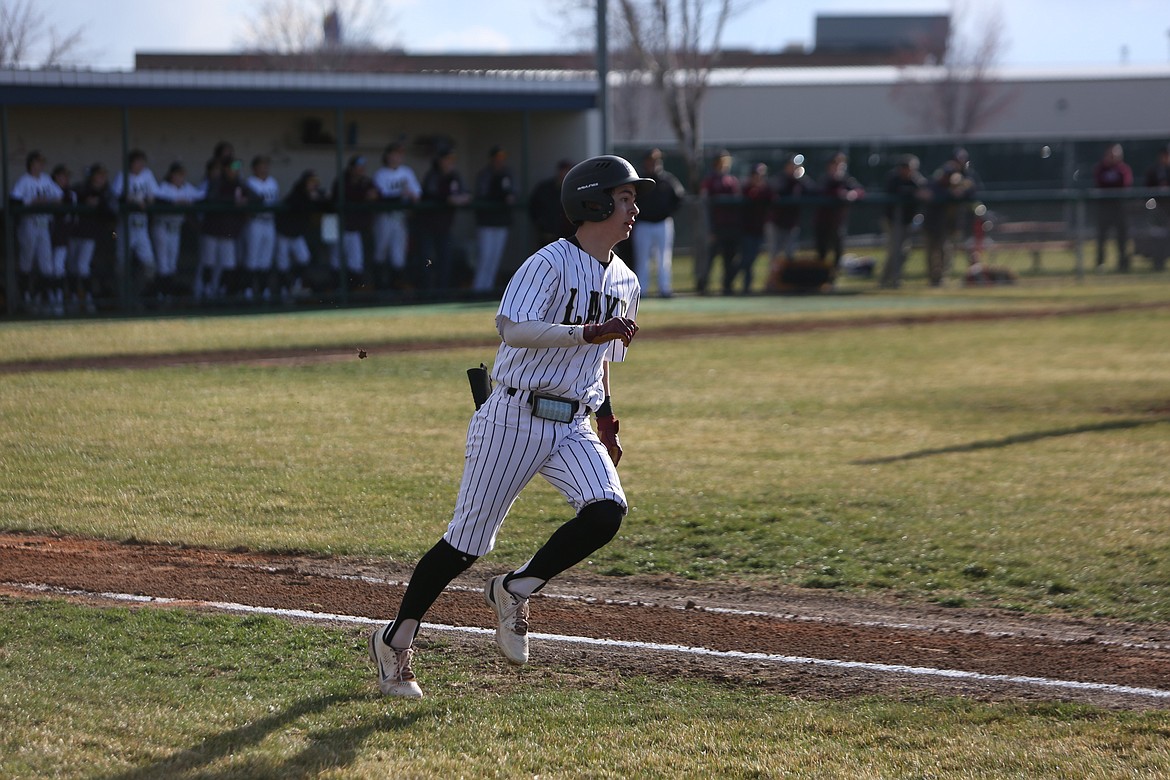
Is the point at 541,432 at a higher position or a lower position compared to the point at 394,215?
lower

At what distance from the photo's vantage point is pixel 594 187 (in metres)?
4.64

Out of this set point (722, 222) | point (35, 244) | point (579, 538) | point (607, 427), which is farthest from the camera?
point (722, 222)

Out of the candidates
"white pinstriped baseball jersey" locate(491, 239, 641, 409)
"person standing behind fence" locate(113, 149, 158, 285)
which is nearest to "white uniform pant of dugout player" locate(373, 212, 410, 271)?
"person standing behind fence" locate(113, 149, 158, 285)

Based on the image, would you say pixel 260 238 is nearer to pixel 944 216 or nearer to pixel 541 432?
pixel 944 216

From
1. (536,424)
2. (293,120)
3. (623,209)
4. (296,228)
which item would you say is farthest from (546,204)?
(536,424)

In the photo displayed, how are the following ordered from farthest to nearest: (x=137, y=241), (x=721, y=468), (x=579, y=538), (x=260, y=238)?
1. (x=260, y=238)
2. (x=137, y=241)
3. (x=721, y=468)
4. (x=579, y=538)

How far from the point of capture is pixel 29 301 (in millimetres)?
17828

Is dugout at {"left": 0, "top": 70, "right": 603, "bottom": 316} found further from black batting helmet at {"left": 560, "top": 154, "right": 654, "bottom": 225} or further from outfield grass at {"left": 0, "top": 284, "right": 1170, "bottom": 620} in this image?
black batting helmet at {"left": 560, "top": 154, "right": 654, "bottom": 225}

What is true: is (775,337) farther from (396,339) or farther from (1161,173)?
(1161,173)

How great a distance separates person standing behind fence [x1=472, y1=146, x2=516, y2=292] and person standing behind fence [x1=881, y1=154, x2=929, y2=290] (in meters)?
6.18

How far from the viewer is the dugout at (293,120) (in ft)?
60.8

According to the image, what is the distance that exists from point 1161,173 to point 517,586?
2275cm

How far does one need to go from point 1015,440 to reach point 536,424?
6280 mm

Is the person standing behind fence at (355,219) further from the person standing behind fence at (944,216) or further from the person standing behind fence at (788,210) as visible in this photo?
the person standing behind fence at (944,216)
